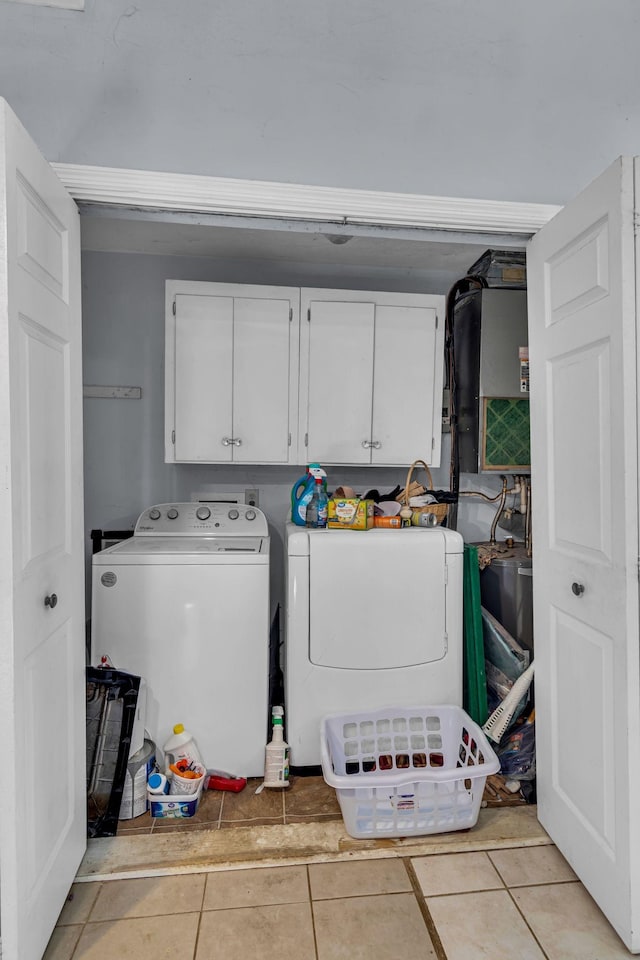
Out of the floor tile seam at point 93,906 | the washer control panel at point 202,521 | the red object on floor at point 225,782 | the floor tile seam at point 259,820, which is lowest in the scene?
the floor tile seam at point 93,906

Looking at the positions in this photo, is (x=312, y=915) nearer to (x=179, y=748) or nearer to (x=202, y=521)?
(x=179, y=748)

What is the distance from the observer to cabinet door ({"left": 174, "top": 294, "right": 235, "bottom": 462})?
8.48 ft

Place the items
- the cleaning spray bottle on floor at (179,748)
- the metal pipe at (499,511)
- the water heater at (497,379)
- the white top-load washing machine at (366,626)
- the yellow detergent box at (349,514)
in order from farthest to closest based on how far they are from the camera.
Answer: the metal pipe at (499,511) < the water heater at (497,379) < the yellow detergent box at (349,514) < the white top-load washing machine at (366,626) < the cleaning spray bottle on floor at (179,748)

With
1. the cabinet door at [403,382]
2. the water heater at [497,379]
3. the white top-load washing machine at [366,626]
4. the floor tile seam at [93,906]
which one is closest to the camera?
the floor tile seam at [93,906]

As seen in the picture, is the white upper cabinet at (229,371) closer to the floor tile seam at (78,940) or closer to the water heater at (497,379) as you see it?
the water heater at (497,379)

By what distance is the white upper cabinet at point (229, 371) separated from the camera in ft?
8.48

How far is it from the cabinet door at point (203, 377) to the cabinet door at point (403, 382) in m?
0.70

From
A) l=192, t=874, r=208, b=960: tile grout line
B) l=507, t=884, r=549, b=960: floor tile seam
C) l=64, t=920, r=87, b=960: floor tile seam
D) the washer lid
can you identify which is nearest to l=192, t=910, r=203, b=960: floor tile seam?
l=192, t=874, r=208, b=960: tile grout line

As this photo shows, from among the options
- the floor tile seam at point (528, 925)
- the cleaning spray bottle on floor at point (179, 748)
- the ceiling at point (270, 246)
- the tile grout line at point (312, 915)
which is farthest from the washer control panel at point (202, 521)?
the floor tile seam at point (528, 925)

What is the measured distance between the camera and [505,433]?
2.66 meters

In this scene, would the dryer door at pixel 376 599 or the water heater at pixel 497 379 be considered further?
the water heater at pixel 497 379

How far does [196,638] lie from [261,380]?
3.92 ft

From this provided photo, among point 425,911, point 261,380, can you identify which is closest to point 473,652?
point 425,911

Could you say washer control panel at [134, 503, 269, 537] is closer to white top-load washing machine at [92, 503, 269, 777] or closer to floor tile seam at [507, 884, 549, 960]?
white top-load washing machine at [92, 503, 269, 777]
